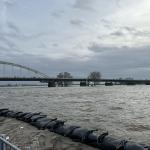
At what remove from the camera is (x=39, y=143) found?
27609 millimetres

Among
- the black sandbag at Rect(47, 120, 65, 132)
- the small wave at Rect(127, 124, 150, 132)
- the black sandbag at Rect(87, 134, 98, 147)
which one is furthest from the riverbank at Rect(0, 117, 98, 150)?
the small wave at Rect(127, 124, 150, 132)

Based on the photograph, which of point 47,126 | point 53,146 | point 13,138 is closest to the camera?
point 53,146

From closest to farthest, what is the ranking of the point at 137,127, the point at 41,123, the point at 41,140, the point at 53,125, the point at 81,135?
1. the point at 81,135
2. the point at 41,140
3. the point at 53,125
4. the point at 41,123
5. the point at 137,127

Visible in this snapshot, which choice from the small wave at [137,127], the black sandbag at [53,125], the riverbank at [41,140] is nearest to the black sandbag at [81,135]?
the riverbank at [41,140]

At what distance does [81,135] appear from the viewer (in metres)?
27.8

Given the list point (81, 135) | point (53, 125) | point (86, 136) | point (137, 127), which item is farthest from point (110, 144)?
point (137, 127)

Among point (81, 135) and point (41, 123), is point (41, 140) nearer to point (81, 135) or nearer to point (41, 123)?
point (81, 135)

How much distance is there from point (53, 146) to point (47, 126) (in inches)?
326

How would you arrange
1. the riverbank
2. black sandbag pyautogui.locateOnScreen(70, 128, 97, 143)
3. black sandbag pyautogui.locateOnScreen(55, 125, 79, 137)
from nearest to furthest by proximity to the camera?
the riverbank < black sandbag pyautogui.locateOnScreen(70, 128, 97, 143) < black sandbag pyautogui.locateOnScreen(55, 125, 79, 137)

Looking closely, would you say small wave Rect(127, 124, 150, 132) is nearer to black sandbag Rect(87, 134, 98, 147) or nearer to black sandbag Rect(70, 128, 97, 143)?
black sandbag Rect(70, 128, 97, 143)

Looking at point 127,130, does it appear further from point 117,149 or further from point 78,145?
point 117,149

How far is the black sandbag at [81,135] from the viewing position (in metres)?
27.0

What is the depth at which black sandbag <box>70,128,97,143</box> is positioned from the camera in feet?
88.7

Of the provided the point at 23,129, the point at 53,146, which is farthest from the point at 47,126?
the point at 53,146
